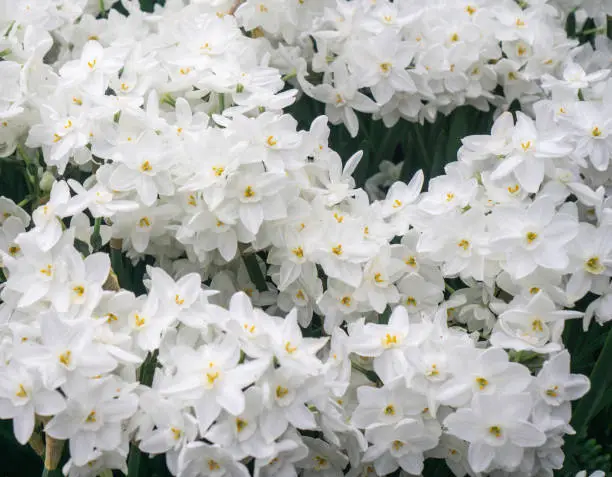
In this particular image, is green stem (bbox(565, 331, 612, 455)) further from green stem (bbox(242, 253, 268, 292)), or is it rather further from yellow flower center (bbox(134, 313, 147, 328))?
yellow flower center (bbox(134, 313, 147, 328))

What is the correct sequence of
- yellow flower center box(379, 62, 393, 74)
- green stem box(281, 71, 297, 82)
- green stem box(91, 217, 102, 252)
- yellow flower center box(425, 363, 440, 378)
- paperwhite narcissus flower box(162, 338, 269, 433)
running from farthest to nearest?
green stem box(281, 71, 297, 82), yellow flower center box(379, 62, 393, 74), green stem box(91, 217, 102, 252), yellow flower center box(425, 363, 440, 378), paperwhite narcissus flower box(162, 338, 269, 433)

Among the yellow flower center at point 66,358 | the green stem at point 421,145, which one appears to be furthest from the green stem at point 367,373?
the green stem at point 421,145

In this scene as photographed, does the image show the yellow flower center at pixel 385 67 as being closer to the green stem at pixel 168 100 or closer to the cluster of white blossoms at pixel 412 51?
the cluster of white blossoms at pixel 412 51

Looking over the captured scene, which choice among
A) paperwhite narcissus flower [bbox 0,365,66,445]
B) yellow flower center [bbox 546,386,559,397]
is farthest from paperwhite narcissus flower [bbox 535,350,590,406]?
paperwhite narcissus flower [bbox 0,365,66,445]

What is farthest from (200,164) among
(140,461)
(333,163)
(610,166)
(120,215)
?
(610,166)

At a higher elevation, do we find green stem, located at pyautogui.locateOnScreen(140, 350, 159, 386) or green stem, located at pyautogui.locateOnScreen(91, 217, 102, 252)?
green stem, located at pyautogui.locateOnScreen(91, 217, 102, 252)

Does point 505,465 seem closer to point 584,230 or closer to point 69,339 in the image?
point 584,230

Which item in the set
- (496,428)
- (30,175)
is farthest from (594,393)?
(30,175)
